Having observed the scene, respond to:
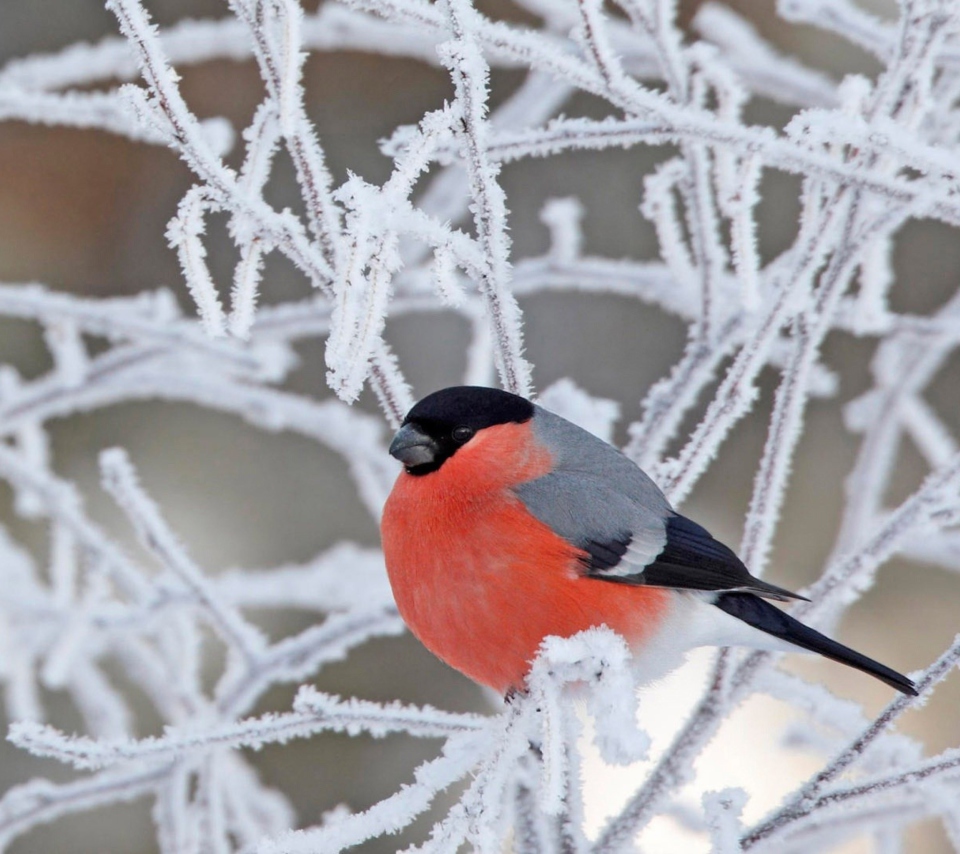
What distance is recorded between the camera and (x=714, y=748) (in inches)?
128

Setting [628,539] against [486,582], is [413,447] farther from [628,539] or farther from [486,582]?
[628,539]

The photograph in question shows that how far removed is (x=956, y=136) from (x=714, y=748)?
172cm

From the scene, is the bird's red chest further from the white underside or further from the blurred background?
the blurred background

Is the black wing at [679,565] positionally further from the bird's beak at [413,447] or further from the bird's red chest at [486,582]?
the bird's beak at [413,447]

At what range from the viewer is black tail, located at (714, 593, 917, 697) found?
177 cm

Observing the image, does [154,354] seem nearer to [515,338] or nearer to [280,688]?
[515,338]

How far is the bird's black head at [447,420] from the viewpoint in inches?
75.4

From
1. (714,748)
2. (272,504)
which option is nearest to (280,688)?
(272,504)

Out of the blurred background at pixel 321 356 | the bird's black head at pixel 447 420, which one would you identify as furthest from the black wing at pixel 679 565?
the blurred background at pixel 321 356

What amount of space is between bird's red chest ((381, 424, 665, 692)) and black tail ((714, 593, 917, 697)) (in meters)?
0.14

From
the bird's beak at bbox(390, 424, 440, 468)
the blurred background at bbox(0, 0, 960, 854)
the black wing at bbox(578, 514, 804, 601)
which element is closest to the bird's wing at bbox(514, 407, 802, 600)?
the black wing at bbox(578, 514, 804, 601)

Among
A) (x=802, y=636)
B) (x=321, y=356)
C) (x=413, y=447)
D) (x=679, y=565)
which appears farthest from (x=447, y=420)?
(x=321, y=356)

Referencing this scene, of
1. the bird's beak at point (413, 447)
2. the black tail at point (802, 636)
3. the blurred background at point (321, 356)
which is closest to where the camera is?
the black tail at point (802, 636)

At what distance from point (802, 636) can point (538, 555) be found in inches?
15.2
